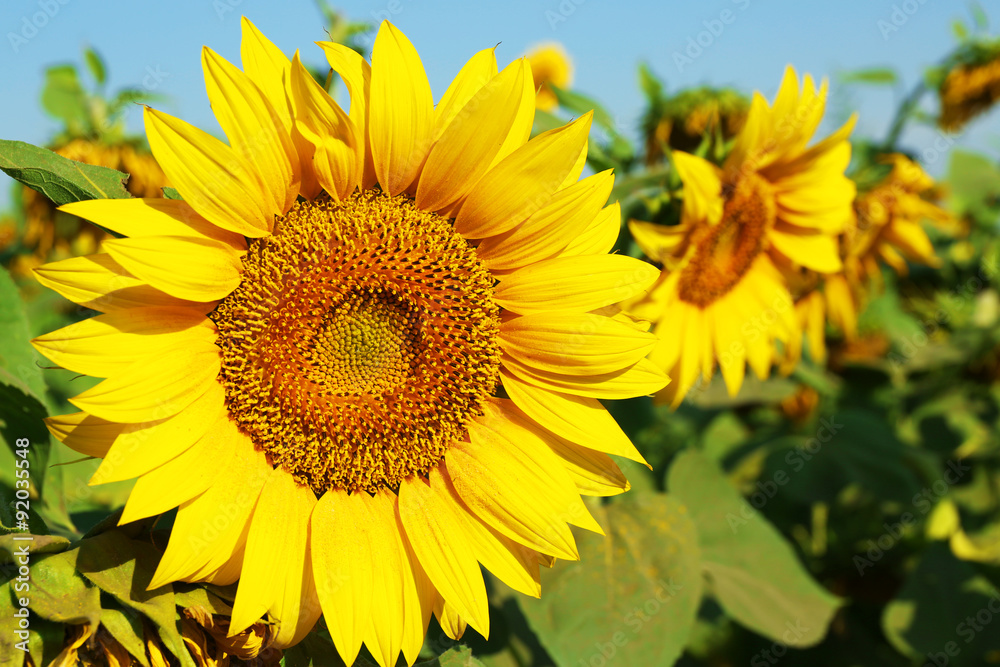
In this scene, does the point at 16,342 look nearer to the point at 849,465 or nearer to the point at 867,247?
the point at 849,465

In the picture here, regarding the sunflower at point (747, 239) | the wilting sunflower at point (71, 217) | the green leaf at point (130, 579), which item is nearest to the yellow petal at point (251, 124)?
the green leaf at point (130, 579)

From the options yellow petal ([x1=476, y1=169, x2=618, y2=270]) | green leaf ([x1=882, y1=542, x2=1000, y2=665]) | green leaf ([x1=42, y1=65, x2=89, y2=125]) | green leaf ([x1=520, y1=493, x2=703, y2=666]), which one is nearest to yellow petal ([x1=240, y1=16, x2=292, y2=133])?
yellow petal ([x1=476, y1=169, x2=618, y2=270])

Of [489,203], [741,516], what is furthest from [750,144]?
[741,516]

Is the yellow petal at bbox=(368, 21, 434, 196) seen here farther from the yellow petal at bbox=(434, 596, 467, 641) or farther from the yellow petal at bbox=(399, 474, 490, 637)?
the yellow petal at bbox=(434, 596, 467, 641)

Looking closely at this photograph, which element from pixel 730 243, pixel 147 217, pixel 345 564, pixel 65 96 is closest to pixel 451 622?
pixel 345 564

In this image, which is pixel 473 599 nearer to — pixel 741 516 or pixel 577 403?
pixel 577 403

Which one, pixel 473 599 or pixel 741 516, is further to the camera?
pixel 741 516
